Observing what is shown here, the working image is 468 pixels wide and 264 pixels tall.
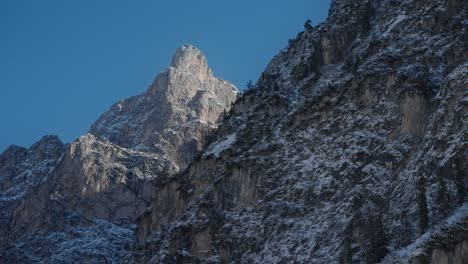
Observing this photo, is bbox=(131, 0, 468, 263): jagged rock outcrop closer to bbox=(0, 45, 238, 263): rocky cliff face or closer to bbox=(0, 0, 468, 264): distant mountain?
bbox=(0, 0, 468, 264): distant mountain

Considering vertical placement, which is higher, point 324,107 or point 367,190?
point 324,107

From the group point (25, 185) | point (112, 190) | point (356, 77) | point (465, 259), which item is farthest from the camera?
point (25, 185)

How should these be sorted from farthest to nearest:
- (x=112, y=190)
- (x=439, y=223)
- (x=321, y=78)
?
(x=112, y=190), (x=321, y=78), (x=439, y=223)

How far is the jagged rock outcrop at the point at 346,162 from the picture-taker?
97.8 meters

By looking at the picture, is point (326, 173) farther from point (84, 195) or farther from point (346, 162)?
point (84, 195)

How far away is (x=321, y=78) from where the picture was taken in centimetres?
13562

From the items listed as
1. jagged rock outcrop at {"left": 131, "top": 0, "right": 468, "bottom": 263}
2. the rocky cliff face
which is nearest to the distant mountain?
jagged rock outcrop at {"left": 131, "top": 0, "right": 468, "bottom": 263}

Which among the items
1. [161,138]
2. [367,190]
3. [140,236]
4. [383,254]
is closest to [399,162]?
[367,190]

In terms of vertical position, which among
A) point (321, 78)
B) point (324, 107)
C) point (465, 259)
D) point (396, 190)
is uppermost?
point (321, 78)

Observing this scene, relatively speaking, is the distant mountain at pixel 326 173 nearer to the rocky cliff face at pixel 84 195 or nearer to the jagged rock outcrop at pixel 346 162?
the jagged rock outcrop at pixel 346 162

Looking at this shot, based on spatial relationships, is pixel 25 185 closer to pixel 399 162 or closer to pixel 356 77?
pixel 356 77

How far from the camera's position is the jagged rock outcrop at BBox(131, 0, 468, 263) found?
97.8 meters

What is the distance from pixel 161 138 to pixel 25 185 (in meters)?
26.0

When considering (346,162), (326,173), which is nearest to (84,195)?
(326,173)
